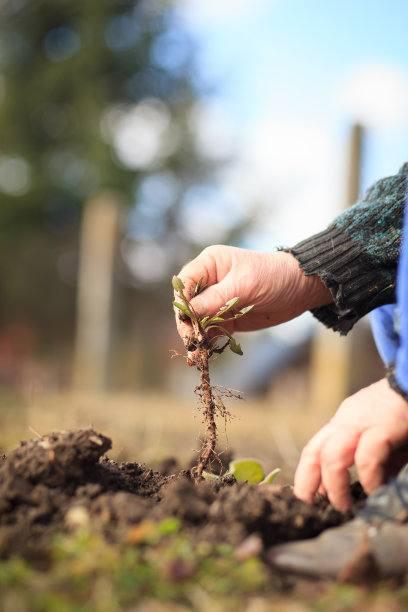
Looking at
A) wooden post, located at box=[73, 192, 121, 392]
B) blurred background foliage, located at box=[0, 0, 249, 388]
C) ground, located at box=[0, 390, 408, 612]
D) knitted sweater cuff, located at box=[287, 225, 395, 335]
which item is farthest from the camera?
blurred background foliage, located at box=[0, 0, 249, 388]

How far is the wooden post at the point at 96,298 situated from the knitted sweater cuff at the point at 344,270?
5.21 metres

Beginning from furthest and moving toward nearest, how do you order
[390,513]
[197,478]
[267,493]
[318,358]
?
[318,358], [197,478], [267,493], [390,513]

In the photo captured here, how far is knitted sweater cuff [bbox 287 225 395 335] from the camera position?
1.81 metres

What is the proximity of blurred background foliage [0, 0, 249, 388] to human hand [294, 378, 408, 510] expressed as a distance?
14.8 metres

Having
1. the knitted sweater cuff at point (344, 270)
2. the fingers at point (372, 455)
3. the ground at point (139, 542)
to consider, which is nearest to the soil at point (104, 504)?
the ground at point (139, 542)

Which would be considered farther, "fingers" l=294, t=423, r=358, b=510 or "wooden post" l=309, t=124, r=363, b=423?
"wooden post" l=309, t=124, r=363, b=423

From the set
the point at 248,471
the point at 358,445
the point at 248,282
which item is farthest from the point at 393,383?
the point at 248,471

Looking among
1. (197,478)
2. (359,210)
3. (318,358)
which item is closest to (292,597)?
(197,478)

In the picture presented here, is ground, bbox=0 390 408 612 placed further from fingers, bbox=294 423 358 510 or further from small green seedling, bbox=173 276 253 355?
small green seedling, bbox=173 276 253 355

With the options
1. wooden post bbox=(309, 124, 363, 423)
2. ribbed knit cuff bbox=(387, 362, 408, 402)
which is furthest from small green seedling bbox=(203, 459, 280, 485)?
wooden post bbox=(309, 124, 363, 423)

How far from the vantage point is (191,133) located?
18.0 meters

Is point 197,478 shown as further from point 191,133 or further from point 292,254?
point 191,133

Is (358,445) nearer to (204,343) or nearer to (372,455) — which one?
(372,455)

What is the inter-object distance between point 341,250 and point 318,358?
3993 mm
